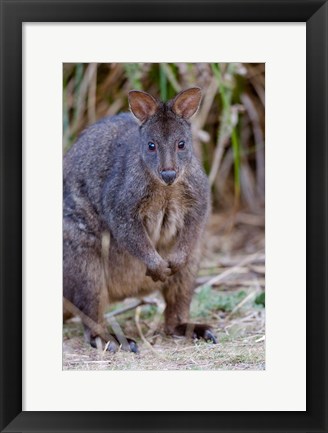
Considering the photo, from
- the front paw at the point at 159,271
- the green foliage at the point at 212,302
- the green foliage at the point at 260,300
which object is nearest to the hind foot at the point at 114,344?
the front paw at the point at 159,271

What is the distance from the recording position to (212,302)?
6332 millimetres

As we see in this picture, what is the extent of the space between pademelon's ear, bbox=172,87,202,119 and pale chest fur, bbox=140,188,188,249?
0.47 metres

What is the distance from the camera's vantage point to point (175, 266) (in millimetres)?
5391

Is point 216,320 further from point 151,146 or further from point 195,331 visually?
point 151,146

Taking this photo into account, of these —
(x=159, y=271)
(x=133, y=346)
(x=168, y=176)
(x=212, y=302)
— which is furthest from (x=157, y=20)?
(x=212, y=302)

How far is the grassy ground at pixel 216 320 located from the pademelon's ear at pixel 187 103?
142 centimetres

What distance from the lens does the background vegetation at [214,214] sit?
5.26m

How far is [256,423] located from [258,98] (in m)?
3.84

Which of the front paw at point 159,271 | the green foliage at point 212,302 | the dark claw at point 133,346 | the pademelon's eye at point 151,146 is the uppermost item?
the pademelon's eye at point 151,146

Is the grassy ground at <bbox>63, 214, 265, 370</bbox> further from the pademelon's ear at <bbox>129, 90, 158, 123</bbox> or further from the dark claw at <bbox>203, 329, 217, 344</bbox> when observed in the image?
the pademelon's ear at <bbox>129, 90, 158, 123</bbox>

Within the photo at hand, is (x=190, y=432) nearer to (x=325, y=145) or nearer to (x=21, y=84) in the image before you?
(x=325, y=145)

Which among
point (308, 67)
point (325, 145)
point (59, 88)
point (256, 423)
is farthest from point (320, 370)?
point (59, 88)

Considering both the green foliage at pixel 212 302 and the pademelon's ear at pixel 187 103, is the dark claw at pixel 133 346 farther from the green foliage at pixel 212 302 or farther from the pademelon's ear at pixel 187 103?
the pademelon's ear at pixel 187 103

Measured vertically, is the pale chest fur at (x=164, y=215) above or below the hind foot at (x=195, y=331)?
above
